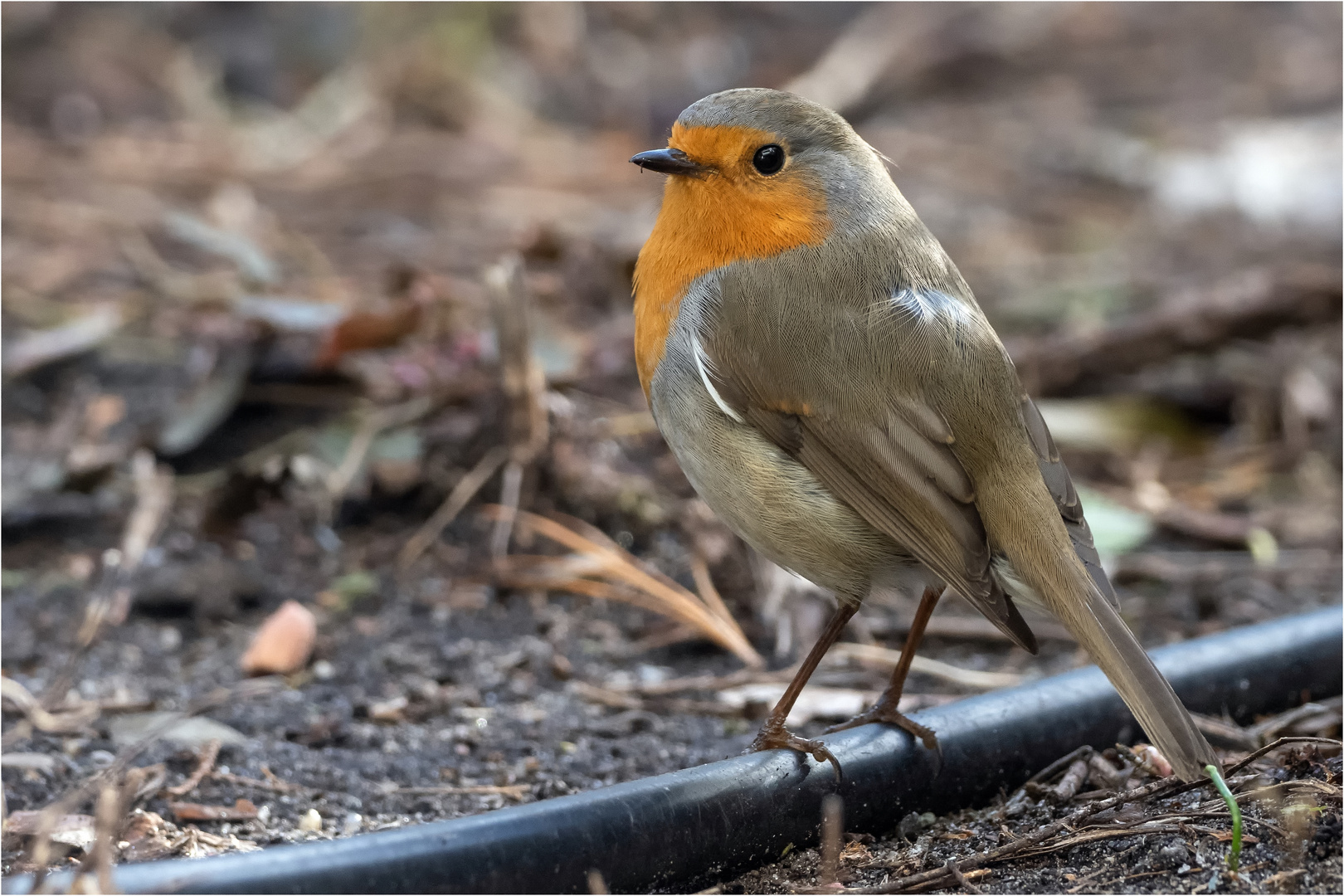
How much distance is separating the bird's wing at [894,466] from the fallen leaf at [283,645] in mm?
1249

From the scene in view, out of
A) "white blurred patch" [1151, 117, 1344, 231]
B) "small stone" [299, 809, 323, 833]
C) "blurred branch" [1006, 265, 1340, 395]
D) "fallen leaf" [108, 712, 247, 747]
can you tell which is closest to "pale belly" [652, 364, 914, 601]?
"small stone" [299, 809, 323, 833]

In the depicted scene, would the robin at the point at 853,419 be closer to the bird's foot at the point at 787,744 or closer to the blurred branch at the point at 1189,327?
the bird's foot at the point at 787,744

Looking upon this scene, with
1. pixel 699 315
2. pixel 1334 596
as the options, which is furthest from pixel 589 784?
pixel 1334 596

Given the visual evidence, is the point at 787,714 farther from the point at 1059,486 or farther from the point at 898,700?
the point at 1059,486

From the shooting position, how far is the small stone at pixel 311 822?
241 cm

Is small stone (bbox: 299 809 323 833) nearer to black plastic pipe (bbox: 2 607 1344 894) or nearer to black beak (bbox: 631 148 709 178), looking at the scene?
black plastic pipe (bbox: 2 607 1344 894)

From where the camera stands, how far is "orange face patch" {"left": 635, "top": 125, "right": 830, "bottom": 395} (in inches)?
109

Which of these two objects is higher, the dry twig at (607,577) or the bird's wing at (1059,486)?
the bird's wing at (1059,486)

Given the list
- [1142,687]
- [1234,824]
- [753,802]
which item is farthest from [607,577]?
[1234,824]

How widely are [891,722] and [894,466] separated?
47 cm

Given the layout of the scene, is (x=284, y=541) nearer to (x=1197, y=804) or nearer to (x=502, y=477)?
(x=502, y=477)

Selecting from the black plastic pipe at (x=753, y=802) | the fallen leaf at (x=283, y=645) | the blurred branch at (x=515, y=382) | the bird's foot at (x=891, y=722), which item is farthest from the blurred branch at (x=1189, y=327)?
the fallen leaf at (x=283, y=645)

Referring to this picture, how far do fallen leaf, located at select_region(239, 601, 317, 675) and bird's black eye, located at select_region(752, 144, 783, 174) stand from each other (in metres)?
1.49

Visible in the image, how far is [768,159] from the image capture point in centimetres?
284
